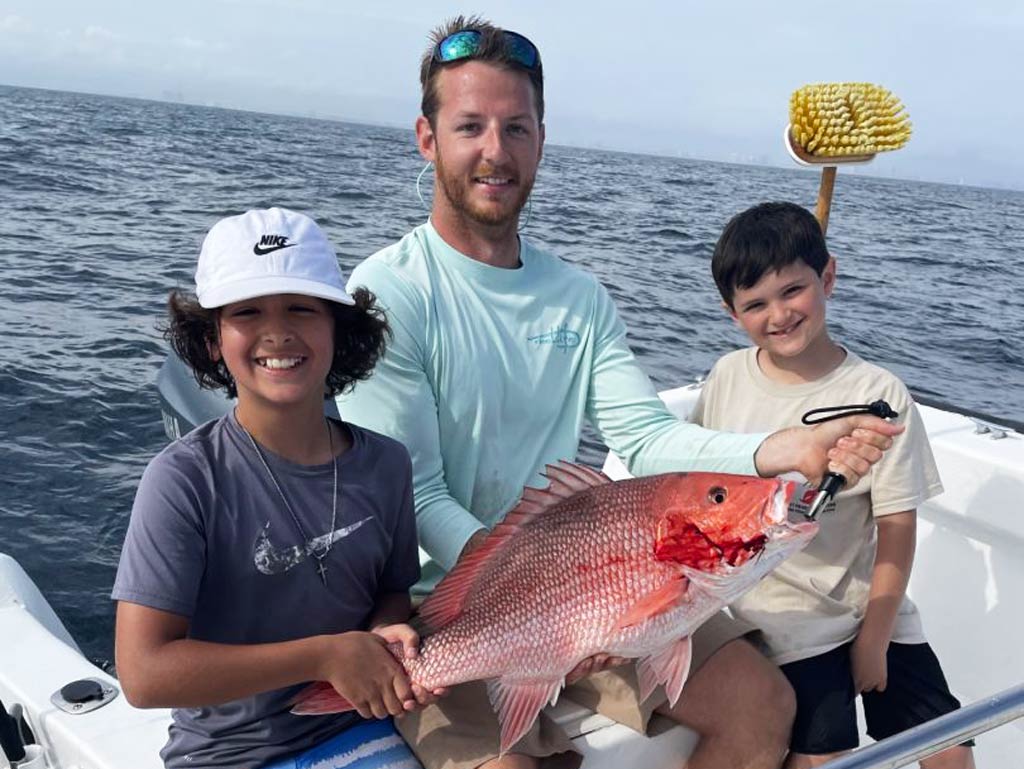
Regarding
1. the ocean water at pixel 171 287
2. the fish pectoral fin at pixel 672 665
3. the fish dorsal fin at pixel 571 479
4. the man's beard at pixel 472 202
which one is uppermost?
the man's beard at pixel 472 202

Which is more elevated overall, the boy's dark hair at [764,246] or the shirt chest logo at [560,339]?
the boy's dark hair at [764,246]

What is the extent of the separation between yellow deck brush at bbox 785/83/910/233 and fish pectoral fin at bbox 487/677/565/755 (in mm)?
2073

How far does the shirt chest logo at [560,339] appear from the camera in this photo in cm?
283

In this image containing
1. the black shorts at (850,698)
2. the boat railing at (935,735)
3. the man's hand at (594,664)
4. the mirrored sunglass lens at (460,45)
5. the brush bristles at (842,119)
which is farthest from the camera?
the brush bristles at (842,119)

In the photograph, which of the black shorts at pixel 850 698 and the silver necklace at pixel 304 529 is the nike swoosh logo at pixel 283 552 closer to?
the silver necklace at pixel 304 529

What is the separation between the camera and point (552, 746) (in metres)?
2.18

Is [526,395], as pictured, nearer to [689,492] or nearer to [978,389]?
[689,492]

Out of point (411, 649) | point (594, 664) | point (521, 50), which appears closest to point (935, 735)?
point (594, 664)

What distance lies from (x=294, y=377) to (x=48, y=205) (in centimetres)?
1778

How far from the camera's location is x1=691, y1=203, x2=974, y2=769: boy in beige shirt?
264 cm

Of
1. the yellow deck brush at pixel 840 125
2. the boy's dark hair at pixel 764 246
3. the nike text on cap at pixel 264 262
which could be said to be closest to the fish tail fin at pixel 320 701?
the nike text on cap at pixel 264 262

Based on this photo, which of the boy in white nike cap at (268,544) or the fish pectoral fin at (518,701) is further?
the fish pectoral fin at (518,701)

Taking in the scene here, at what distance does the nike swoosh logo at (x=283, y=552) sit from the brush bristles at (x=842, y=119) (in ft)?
7.54

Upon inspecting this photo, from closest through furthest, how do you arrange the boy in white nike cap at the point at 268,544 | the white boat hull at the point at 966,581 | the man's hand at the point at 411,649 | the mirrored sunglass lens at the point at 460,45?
the boy in white nike cap at the point at 268,544 < the man's hand at the point at 411,649 < the mirrored sunglass lens at the point at 460,45 < the white boat hull at the point at 966,581
